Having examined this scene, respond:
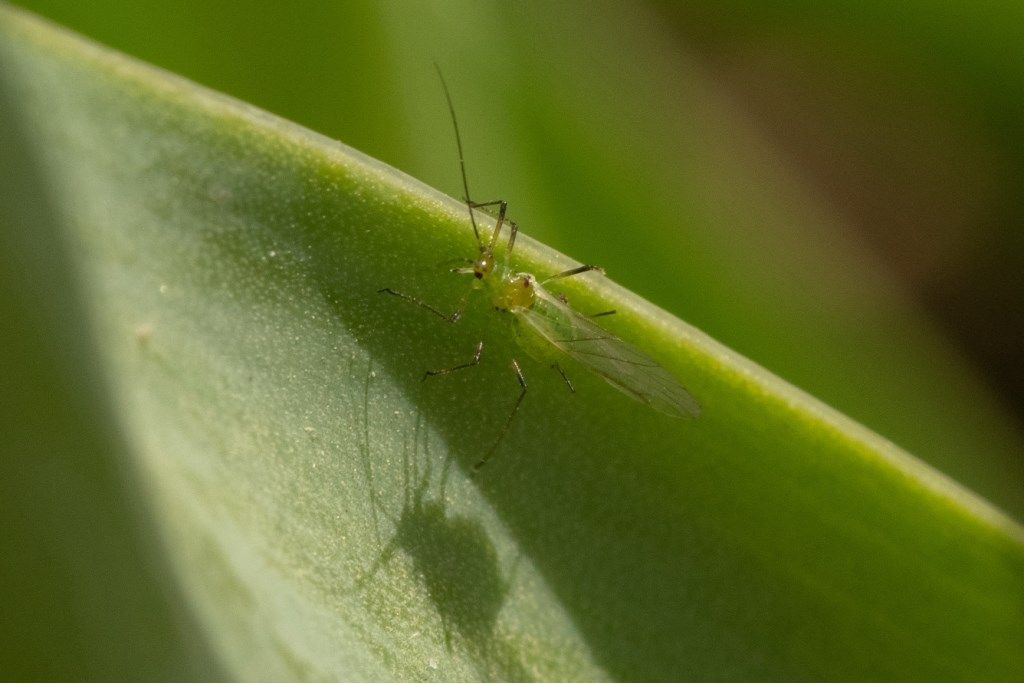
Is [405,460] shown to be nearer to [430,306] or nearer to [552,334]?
[430,306]

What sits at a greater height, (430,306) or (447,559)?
(430,306)

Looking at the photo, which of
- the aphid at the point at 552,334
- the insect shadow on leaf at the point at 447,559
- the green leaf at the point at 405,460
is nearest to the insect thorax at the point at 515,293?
the aphid at the point at 552,334

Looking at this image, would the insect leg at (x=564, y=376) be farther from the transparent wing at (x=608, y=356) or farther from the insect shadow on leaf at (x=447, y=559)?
the insect shadow on leaf at (x=447, y=559)

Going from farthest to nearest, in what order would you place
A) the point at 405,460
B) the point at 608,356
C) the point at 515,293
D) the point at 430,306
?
1. the point at 515,293
2. the point at 608,356
3. the point at 430,306
4. the point at 405,460

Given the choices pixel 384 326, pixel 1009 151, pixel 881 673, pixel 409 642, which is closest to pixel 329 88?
pixel 384 326

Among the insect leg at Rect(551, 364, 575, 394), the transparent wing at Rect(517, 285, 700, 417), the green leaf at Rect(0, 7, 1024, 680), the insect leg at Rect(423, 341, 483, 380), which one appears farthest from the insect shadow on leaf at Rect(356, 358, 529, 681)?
the transparent wing at Rect(517, 285, 700, 417)

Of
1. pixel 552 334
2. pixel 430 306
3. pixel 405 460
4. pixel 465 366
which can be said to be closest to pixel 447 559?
pixel 405 460
